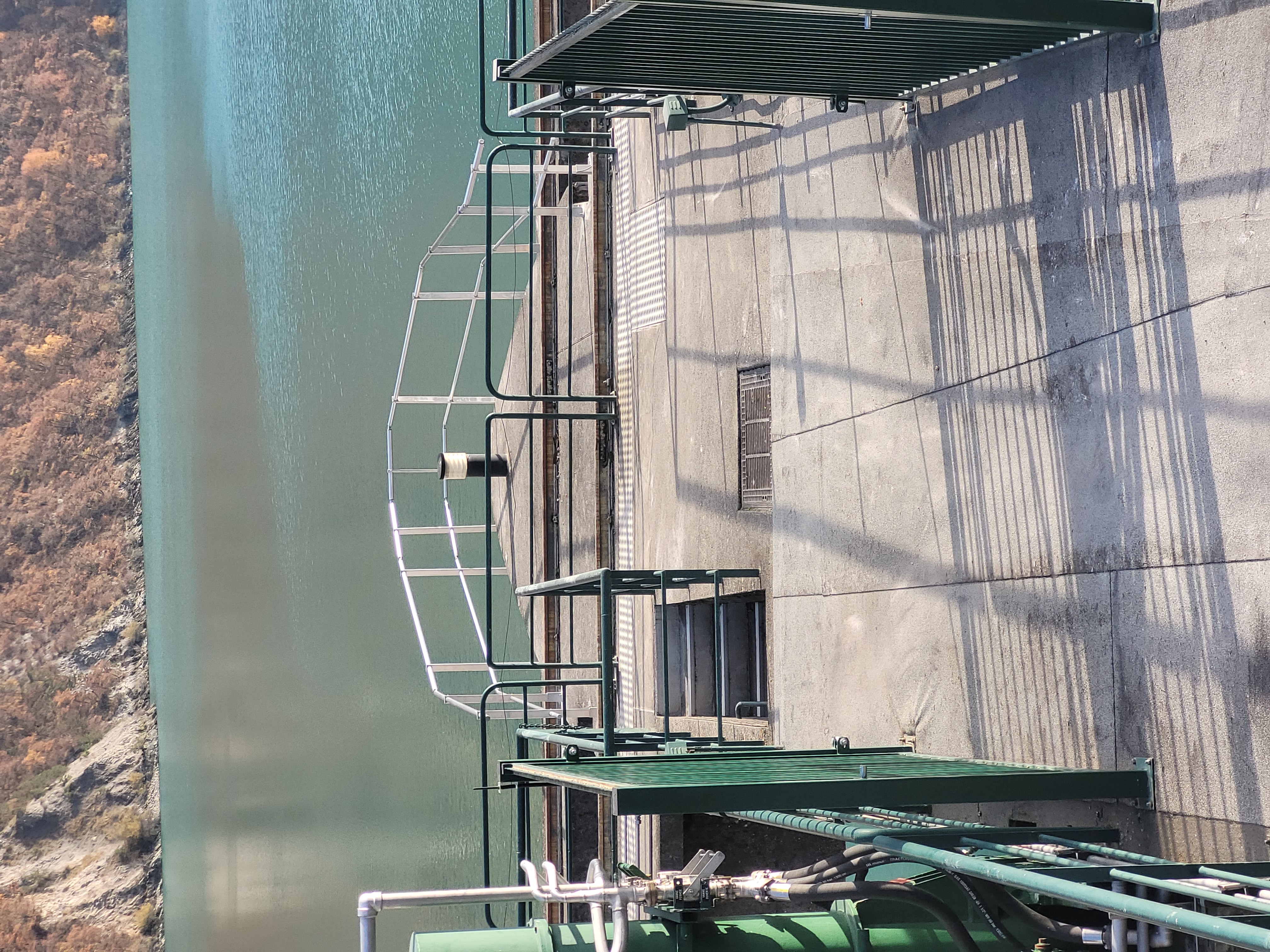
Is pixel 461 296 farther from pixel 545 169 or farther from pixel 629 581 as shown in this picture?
pixel 629 581

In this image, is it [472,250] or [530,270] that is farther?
[472,250]

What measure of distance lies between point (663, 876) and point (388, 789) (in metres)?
22.1

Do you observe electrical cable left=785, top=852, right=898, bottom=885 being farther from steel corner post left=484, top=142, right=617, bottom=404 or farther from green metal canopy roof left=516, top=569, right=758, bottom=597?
steel corner post left=484, top=142, right=617, bottom=404

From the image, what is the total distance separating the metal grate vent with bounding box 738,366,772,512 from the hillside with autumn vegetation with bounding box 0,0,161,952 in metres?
33.7

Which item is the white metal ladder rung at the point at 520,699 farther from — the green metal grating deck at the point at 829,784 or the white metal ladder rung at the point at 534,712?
the green metal grating deck at the point at 829,784

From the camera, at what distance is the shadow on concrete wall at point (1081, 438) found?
15.0ft

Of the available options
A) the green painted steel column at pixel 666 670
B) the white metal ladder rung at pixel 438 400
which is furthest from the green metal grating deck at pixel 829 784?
the white metal ladder rung at pixel 438 400

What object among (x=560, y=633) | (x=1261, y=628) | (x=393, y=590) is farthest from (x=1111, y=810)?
(x=393, y=590)

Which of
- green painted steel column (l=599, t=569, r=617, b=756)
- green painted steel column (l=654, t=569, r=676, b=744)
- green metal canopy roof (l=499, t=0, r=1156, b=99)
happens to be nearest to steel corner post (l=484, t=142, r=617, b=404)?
green painted steel column (l=654, t=569, r=676, b=744)

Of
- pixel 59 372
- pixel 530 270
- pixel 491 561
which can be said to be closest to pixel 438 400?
pixel 530 270

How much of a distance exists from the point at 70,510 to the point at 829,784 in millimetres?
43454

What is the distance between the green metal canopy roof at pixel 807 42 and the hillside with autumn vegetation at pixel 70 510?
36.2 m

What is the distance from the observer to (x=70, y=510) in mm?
43625

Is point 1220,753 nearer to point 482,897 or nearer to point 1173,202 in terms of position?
point 1173,202
